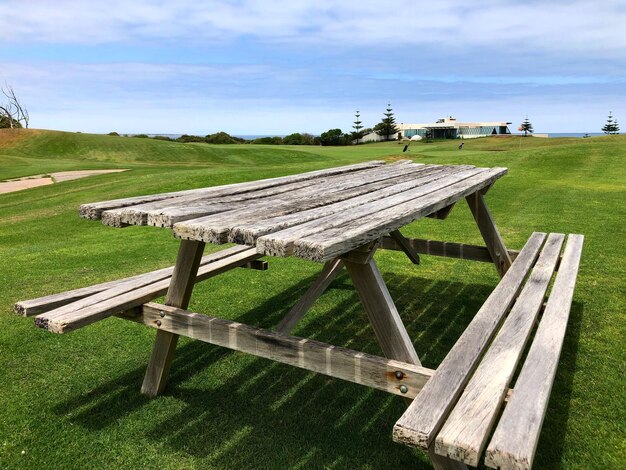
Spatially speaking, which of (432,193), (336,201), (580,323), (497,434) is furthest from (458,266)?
(497,434)

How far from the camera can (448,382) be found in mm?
1944

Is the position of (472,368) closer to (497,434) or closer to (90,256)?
(497,434)

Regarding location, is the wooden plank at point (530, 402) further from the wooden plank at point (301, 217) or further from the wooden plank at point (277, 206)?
the wooden plank at point (277, 206)

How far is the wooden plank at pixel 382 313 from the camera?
242 cm

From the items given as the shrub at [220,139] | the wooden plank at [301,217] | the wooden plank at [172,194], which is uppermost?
Result: the shrub at [220,139]

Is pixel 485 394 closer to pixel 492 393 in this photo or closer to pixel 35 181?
pixel 492 393

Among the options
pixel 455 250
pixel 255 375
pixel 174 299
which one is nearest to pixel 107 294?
pixel 174 299

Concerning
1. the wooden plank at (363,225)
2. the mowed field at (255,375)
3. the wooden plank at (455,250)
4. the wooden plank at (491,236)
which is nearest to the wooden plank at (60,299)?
the mowed field at (255,375)

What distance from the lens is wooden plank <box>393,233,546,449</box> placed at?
163 cm

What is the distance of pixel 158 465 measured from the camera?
2.60 meters

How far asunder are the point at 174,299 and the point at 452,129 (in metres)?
100

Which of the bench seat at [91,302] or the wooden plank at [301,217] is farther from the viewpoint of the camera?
the bench seat at [91,302]

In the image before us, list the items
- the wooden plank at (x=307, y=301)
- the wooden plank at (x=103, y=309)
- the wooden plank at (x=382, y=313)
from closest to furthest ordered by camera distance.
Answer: the wooden plank at (x=382, y=313), the wooden plank at (x=103, y=309), the wooden plank at (x=307, y=301)

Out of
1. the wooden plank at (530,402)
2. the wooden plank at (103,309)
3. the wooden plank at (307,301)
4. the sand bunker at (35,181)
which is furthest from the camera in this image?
the sand bunker at (35,181)
